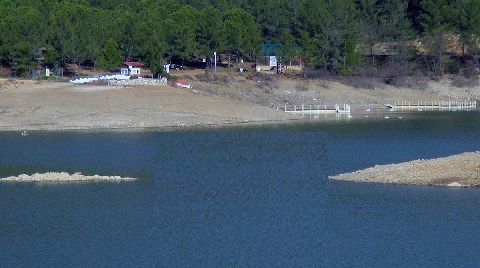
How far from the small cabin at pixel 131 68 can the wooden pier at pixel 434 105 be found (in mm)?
17701

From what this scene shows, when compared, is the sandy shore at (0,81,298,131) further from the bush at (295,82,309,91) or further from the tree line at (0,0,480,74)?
the bush at (295,82,309,91)

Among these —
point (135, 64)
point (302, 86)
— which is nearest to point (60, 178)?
point (302, 86)

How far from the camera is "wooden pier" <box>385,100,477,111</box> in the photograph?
89.4m

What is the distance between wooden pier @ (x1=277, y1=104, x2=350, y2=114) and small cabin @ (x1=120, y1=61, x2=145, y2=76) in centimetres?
1160

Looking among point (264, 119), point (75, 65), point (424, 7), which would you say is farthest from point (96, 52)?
point (424, 7)

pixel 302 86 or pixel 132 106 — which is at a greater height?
pixel 302 86

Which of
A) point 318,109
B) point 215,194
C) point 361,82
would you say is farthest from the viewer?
point 361,82

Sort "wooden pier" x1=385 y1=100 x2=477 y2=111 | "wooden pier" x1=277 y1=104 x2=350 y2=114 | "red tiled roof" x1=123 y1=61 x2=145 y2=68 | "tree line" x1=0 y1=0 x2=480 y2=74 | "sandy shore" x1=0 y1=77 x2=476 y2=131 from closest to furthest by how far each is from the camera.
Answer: "sandy shore" x1=0 y1=77 x2=476 y2=131 → "wooden pier" x1=277 y1=104 x2=350 y2=114 → "wooden pier" x1=385 y1=100 x2=477 y2=111 → "tree line" x1=0 y1=0 x2=480 y2=74 → "red tiled roof" x1=123 y1=61 x2=145 y2=68

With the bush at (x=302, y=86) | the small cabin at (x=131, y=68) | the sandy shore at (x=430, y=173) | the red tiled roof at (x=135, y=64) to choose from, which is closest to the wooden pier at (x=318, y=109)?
the bush at (x=302, y=86)

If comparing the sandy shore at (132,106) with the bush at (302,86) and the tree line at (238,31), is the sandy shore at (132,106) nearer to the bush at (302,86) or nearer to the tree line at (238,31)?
the bush at (302,86)

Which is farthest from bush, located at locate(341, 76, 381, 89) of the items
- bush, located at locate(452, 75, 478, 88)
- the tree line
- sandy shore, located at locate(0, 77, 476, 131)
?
bush, located at locate(452, 75, 478, 88)

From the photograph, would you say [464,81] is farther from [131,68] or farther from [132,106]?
[132,106]

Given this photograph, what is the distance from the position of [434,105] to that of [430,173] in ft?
149

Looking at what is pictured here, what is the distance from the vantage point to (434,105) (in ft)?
299
